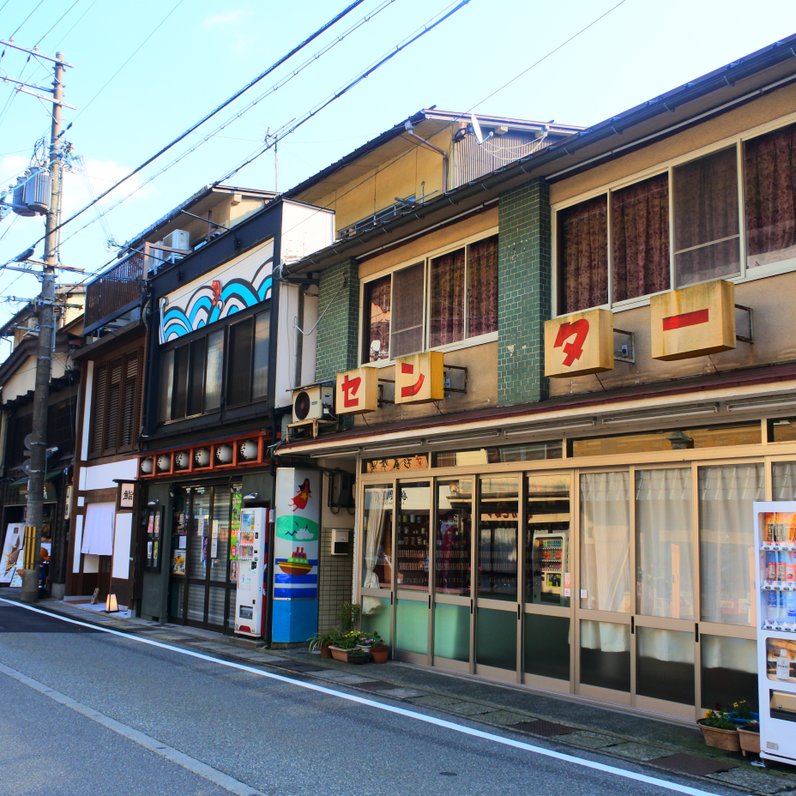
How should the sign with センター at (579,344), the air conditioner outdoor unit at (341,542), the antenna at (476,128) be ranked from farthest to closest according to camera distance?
the antenna at (476,128) < the air conditioner outdoor unit at (341,542) < the sign with センター at (579,344)

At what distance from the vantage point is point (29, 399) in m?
30.3

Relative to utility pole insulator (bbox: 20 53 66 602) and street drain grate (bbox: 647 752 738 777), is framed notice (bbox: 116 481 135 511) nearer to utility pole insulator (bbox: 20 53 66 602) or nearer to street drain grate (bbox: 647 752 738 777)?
utility pole insulator (bbox: 20 53 66 602)

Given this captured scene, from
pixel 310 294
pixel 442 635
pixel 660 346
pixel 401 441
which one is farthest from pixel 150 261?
pixel 660 346

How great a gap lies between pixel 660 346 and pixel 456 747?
14.6 ft

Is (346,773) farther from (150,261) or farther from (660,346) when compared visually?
(150,261)

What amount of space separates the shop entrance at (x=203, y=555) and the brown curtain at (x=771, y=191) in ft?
36.2

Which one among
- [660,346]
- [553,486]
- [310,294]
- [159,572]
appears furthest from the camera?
[159,572]

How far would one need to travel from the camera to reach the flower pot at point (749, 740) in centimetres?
736

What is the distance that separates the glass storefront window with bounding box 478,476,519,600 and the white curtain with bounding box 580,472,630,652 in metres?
1.19

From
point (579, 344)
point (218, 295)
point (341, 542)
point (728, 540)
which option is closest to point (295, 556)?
point (341, 542)

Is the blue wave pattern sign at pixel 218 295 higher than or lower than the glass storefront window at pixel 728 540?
higher

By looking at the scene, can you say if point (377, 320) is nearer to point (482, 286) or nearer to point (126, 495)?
point (482, 286)

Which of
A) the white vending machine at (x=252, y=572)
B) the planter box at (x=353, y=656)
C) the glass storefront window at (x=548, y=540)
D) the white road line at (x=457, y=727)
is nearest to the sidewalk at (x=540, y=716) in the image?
the planter box at (x=353, y=656)

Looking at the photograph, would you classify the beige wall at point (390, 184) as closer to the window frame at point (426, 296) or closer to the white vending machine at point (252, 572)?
the window frame at point (426, 296)
